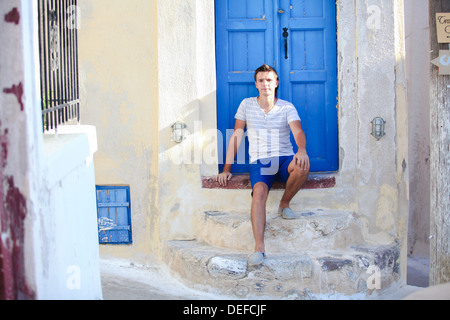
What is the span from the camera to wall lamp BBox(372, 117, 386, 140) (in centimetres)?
514

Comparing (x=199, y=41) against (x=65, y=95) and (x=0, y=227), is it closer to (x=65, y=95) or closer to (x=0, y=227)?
(x=65, y=95)

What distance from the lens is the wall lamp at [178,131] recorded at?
5133mm

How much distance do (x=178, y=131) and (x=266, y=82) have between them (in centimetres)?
89

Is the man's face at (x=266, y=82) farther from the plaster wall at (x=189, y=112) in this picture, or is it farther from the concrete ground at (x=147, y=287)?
the concrete ground at (x=147, y=287)

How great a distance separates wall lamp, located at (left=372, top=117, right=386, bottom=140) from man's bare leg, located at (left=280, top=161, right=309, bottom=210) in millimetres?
784

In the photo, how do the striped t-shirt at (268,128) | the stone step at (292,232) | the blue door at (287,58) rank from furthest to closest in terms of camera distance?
the blue door at (287,58) < the striped t-shirt at (268,128) < the stone step at (292,232)

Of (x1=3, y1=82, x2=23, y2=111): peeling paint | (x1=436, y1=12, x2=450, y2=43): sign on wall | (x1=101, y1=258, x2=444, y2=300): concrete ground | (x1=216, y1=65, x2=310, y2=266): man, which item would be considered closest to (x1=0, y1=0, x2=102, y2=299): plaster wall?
(x1=3, y1=82, x2=23, y2=111): peeling paint

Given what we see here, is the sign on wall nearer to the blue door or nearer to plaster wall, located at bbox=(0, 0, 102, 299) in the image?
the blue door

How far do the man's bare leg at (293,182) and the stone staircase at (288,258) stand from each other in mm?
178

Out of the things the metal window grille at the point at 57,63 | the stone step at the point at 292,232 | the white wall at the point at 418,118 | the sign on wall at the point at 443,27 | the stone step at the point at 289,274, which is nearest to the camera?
the metal window grille at the point at 57,63

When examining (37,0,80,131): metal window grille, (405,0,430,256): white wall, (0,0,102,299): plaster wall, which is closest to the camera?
(0,0,102,299): plaster wall

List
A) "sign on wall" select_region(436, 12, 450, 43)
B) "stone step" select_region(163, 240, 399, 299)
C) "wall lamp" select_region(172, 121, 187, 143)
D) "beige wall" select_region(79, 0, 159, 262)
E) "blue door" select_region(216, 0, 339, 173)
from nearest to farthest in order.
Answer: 1. "sign on wall" select_region(436, 12, 450, 43)
2. "stone step" select_region(163, 240, 399, 299)
3. "wall lamp" select_region(172, 121, 187, 143)
4. "beige wall" select_region(79, 0, 159, 262)
5. "blue door" select_region(216, 0, 339, 173)

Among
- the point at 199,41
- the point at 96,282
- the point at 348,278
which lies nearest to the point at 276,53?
the point at 199,41

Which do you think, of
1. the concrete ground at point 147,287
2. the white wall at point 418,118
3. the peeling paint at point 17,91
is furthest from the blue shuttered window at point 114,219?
the white wall at point 418,118
